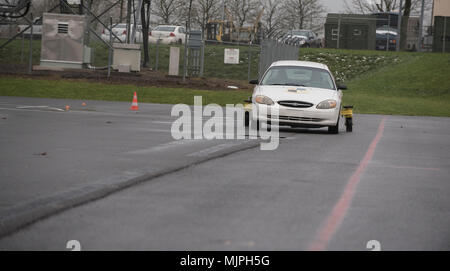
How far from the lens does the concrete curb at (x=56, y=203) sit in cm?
700

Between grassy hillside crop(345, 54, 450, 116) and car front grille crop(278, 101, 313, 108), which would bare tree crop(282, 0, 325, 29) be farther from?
car front grille crop(278, 101, 313, 108)

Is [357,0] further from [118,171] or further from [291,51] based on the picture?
[118,171]

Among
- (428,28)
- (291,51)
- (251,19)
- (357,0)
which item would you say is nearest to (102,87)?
(291,51)

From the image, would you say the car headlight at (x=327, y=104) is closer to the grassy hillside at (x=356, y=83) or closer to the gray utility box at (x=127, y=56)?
the grassy hillside at (x=356, y=83)

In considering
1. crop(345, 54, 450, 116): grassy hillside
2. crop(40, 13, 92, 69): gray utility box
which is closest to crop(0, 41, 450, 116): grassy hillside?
crop(345, 54, 450, 116): grassy hillside

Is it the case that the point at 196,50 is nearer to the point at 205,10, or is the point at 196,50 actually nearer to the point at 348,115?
the point at 348,115

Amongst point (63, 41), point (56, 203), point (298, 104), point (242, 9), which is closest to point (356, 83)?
point (63, 41)

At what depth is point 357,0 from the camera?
4026 inches

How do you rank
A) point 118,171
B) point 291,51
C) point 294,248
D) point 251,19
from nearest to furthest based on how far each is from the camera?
point 294,248
point 118,171
point 291,51
point 251,19

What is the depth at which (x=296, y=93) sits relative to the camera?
61.9 ft

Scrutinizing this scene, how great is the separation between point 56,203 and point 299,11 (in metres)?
95.9

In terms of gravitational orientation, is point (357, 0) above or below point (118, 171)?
above

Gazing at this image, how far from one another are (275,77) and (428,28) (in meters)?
50.9
